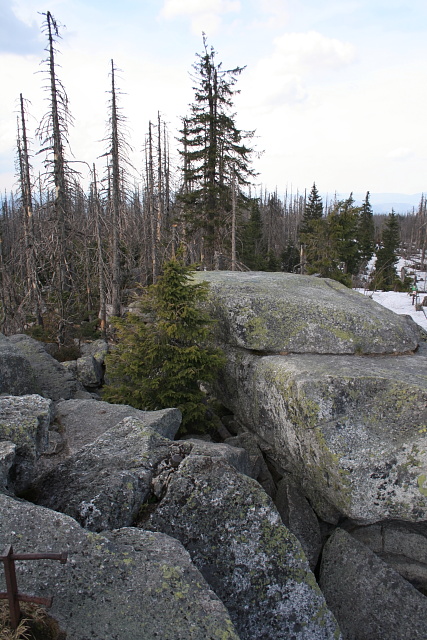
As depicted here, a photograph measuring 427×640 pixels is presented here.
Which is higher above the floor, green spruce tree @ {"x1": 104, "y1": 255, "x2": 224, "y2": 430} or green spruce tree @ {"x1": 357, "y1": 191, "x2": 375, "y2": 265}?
green spruce tree @ {"x1": 357, "y1": 191, "x2": 375, "y2": 265}

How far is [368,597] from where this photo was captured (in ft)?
17.3

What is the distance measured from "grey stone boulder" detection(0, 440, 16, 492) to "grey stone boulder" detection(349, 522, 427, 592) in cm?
537

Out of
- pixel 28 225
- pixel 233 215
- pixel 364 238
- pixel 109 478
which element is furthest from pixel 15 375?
pixel 364 238

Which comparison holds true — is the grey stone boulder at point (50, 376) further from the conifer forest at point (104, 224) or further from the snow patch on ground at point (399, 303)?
the snow patch on ground at point (399, 303)

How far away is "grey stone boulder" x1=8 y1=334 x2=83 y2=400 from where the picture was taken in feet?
32.2

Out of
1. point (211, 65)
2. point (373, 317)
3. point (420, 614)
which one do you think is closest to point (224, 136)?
point (211, 65)

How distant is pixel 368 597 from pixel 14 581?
194 inches

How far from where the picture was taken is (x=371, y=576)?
5.48 meters

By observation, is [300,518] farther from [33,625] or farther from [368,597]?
[33,625]

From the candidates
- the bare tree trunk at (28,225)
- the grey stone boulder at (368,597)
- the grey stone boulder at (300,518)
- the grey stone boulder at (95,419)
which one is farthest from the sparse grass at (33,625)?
the bare tree trunk at (28,225)

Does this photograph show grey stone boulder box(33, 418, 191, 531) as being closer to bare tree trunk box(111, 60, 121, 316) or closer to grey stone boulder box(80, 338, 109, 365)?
grey stone boulder box(80, 338, 109, 365)

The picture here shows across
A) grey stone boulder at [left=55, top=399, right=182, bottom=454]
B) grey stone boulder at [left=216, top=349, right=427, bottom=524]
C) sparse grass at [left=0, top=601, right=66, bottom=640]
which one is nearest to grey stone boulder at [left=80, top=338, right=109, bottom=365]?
grey stone boulder at [left=55, top=399, right=182, bottom=454]

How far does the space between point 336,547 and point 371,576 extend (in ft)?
1.94

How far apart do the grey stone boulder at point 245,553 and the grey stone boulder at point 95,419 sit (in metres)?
1.77
